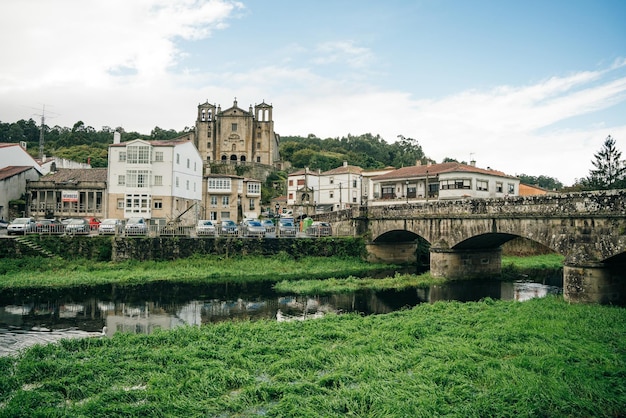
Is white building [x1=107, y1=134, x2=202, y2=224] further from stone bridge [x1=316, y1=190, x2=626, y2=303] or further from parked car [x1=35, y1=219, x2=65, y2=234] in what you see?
stone bridge [x1=316, y1=190, x2=626, y2=303]

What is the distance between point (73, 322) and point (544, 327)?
2071cm

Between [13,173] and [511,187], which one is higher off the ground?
[13,173]

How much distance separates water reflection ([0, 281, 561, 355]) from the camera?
1972cm

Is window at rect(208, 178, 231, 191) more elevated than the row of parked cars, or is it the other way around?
window at rect(208, 178, 231, 191)

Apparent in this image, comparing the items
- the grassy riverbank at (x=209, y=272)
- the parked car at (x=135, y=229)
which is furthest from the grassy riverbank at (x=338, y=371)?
the parked car at (x=135, y=229)

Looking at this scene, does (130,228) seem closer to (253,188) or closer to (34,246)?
(34,246)

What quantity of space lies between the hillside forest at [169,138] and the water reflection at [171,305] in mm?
59334

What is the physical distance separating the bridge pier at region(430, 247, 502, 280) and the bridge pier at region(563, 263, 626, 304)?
12118 mm

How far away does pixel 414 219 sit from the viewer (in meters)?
37.0

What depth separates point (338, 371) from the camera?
12.8 metres

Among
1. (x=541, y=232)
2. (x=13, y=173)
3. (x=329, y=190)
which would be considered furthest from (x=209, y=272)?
(x=329, y=190)

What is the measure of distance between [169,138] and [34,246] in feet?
328

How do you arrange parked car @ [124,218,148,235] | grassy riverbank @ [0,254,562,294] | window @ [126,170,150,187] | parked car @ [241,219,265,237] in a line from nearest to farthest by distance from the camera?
grassy riverbank @ [0,254,562,294], parked car @ [124,218,148,235], parked car @ [241,219,265,237], window @ [126,170,150,187]

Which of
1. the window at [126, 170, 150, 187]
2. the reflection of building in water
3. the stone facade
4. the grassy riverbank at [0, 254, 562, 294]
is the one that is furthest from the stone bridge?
the stone facade
